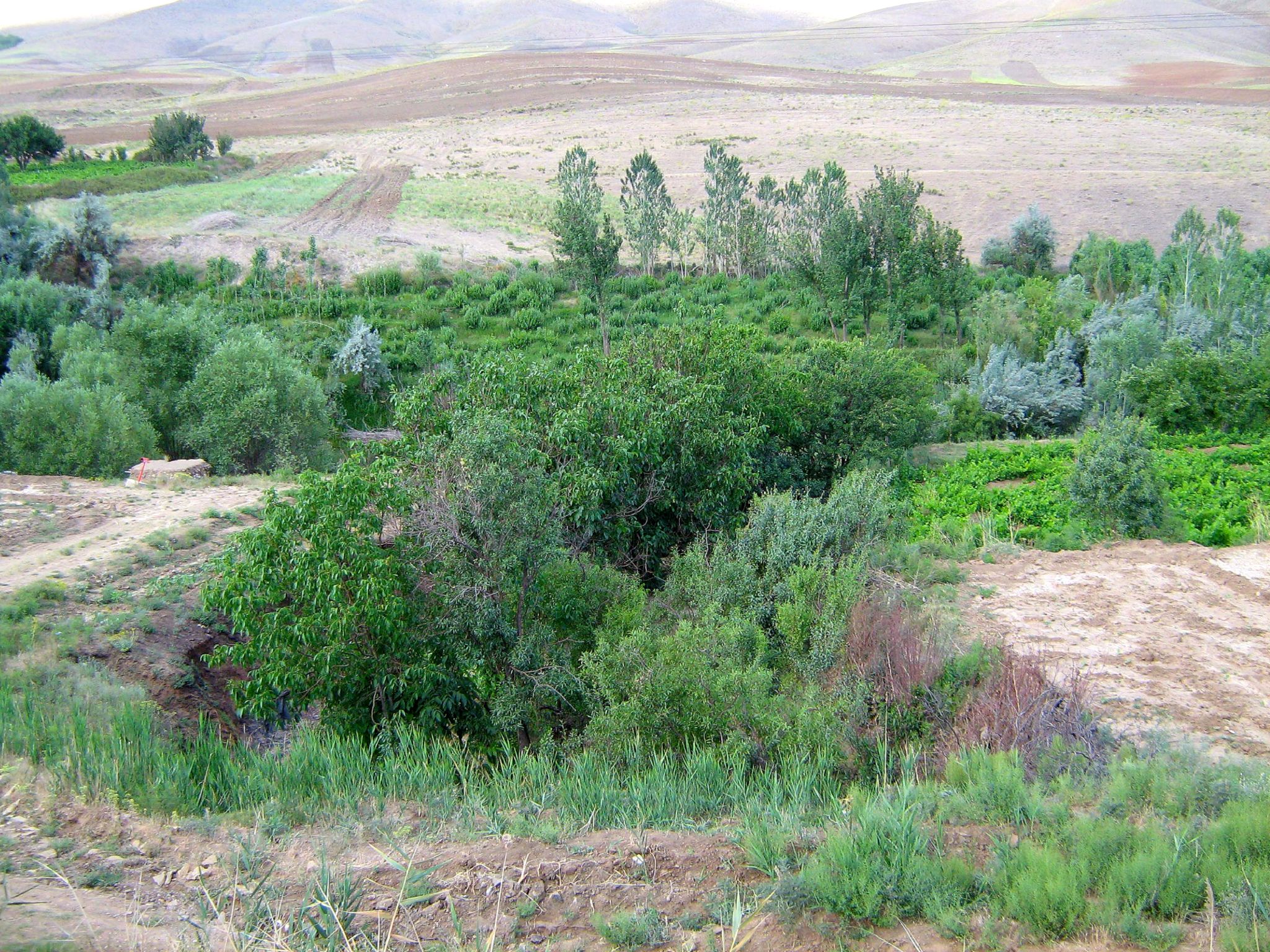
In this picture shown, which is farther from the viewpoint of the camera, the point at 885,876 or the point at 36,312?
the point at 36,312

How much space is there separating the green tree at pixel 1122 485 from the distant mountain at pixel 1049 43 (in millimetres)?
84645

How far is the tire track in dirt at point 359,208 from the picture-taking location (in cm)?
4203

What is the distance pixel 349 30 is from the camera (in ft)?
501

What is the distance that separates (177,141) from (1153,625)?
2450 inches

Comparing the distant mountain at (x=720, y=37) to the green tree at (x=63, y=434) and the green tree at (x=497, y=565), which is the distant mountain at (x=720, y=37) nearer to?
the green tree at (x=63, y=434)

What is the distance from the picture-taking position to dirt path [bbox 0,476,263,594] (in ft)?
43.1

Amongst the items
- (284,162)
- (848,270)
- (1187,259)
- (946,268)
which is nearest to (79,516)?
(848,270)

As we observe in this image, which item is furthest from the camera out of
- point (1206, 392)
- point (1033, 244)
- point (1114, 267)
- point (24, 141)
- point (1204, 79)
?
point (1204, 79)

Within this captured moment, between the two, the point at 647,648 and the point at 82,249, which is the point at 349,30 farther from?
the point at 647,648

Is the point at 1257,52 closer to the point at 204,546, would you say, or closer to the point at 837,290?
the point at 837,290

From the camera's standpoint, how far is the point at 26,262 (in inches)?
1363

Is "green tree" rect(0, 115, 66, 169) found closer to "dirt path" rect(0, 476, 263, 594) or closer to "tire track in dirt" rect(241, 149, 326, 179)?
"tire track in dirt" rect(241, 149, 326, 179)

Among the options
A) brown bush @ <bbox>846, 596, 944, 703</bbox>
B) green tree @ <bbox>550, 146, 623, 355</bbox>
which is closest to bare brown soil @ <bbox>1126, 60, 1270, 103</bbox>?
green tree @ <bbox>550, 146, 623, 355</bbox>

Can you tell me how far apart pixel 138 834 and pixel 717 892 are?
4149 mm
